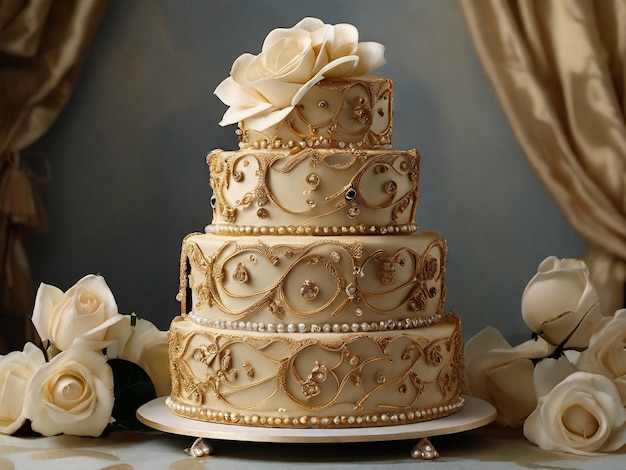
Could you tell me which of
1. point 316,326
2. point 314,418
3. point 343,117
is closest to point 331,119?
point 343,117

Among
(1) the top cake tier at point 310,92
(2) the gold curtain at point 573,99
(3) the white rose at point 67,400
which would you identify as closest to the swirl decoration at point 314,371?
(3) the white rose at point 67,400

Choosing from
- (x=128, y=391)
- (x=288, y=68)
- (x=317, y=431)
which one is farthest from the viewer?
(x=128, y=391)

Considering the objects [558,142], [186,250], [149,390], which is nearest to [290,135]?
[186,250]

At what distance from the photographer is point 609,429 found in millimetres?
1941

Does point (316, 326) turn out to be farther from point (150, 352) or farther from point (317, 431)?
point (150, 352)

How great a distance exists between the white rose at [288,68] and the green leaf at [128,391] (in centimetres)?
58

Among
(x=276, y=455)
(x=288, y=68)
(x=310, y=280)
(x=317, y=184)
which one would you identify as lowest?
(x=276, y=455)

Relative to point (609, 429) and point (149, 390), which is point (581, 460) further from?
point (149, 390)

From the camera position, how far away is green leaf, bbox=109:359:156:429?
2.18 metres

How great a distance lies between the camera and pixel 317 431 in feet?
6.11

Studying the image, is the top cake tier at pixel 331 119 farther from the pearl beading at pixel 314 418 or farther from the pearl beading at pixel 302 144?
the pearl beading at pixel 314 418

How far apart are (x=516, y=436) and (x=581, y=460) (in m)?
0.24

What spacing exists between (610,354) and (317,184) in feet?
2.31

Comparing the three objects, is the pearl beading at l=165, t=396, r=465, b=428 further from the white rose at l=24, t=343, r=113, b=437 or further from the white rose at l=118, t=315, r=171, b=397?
the white rose at l=118, t=315, r=171, b=397
